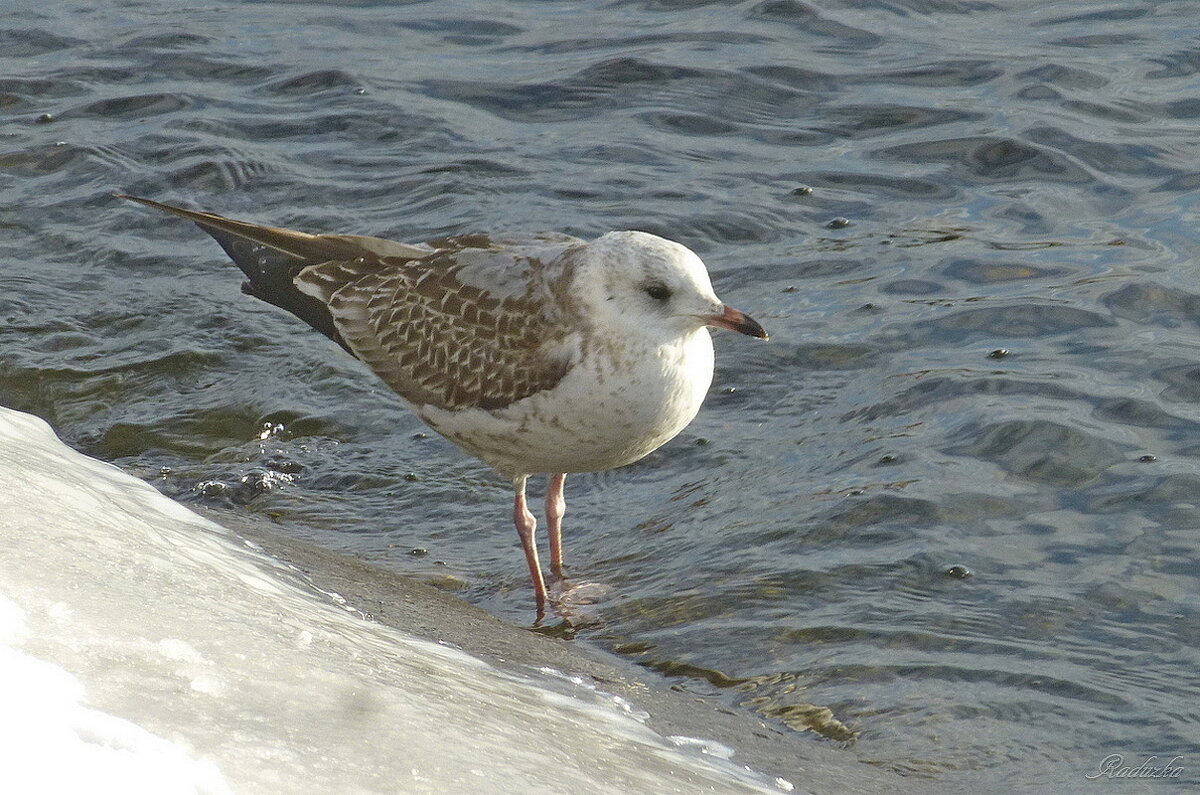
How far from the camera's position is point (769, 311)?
710 centimetres

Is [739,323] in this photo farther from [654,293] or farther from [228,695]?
[228,695]

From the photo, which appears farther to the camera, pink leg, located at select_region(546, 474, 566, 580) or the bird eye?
pink leg, located at select_region(546, 474, 566, 580)

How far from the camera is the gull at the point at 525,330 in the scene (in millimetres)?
4828

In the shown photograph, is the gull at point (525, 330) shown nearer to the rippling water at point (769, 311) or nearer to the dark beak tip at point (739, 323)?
the dark beak tip at point (739, 323)

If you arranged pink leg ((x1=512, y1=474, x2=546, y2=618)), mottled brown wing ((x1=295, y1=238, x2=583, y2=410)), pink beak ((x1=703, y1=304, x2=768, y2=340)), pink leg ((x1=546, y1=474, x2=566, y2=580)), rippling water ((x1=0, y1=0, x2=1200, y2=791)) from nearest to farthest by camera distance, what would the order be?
pink beak ((x1=703, y1=304, x2=768, y2=340)), rippling water ((x1=0, y1=0, x2=1200, y2=791)), mottled brown wing ((x1=295, y1=238, x2=583, y2=410)), pink leg ((x1=512, y1=474, x2=546, y2=618)), pink leg ((x1=546, y1=474, x2=566, y2=580))

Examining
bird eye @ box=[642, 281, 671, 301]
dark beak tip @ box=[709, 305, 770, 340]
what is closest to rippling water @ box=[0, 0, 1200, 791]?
dark beak tip @ box=[709, 305, 770, 340]

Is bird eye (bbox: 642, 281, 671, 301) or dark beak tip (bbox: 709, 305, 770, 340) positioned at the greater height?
bird eye (bbox: 642, 281, 671, 301)

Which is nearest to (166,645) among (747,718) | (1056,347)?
(747,718)

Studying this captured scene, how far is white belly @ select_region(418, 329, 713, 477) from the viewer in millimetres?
4805

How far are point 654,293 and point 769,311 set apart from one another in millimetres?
2330

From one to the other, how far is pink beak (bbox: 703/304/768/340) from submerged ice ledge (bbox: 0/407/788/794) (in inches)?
53.3

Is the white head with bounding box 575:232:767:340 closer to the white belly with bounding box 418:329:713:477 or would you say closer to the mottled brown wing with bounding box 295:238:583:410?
the white belly with bounding box 418:329:713:477

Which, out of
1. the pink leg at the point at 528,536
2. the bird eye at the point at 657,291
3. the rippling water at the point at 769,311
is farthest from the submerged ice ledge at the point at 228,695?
the bird eye at the point at 657,291

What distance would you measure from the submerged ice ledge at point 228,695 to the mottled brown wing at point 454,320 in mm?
1435
